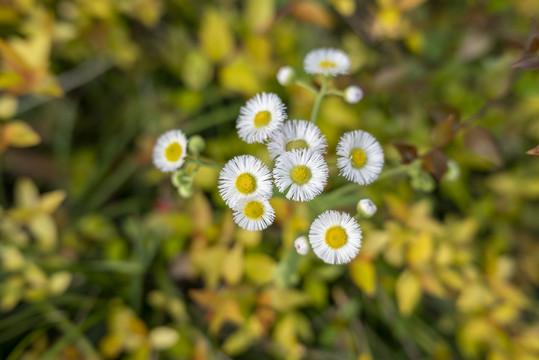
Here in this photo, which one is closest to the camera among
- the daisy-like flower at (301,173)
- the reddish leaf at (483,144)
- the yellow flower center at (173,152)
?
the daisy-like flower at (301,173)

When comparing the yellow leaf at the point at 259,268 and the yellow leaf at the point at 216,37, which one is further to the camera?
the yellow leaf at the point at 216,37

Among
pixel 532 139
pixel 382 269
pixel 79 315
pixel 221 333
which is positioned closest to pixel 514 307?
pixel 382 269

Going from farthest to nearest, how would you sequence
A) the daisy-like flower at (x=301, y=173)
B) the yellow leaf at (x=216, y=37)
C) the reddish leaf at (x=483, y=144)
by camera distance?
1. the yellow leaf at (x=216, y=37)
2. the reddish leaf at (x=483, y=144)
3. the daisy-like flower at (x=301, y=173)

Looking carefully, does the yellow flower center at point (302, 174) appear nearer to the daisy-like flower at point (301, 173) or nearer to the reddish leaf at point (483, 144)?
the daisy-like flower at point (301, 173)

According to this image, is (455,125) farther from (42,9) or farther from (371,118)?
(42,9)

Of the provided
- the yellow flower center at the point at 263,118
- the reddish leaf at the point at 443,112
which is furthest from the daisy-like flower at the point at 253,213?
the reddish leaf at the point at 443,112

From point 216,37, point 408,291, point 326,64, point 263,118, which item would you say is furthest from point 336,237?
point 216,37

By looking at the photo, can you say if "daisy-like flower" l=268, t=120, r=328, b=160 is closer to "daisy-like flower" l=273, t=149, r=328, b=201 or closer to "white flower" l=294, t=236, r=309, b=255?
"daisy-like flower" l=273, t=149, r=328, b=201

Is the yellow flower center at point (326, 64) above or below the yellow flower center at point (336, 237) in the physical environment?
above
